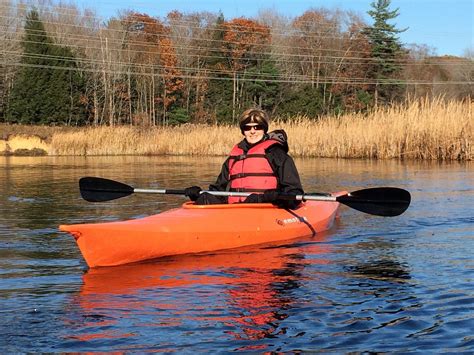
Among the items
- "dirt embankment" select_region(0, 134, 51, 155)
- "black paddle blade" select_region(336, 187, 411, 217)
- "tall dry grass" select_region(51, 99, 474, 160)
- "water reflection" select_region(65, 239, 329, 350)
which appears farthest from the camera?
"dirt embankment" select_region(0, 134, 51, 155)

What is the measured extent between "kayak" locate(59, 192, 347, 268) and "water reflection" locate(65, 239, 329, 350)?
97mm

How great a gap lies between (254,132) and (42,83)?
111 feet

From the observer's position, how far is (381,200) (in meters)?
6.30

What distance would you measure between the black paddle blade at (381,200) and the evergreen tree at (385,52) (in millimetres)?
37709

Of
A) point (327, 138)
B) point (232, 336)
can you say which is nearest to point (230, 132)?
point (327, 138)

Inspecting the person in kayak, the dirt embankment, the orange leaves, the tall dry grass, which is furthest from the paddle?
the orange leaves

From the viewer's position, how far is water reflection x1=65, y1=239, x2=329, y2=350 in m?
3.83

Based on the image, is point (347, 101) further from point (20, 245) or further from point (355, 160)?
point (20, 245)

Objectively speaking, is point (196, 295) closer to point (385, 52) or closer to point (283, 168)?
point (283, 168)

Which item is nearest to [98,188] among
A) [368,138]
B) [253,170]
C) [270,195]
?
[253,170]

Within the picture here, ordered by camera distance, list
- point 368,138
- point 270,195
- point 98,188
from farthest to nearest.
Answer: point 368,138, point 98,188, point 270,195

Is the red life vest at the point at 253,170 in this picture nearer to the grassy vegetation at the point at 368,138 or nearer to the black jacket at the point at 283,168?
the black jacket at the point at 283,168

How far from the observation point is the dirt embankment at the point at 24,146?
27.9m

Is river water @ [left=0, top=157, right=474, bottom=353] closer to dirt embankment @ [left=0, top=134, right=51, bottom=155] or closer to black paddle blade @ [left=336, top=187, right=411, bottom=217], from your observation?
black paddle blade @ [left=336, top=187, right=411, bottom=217]
